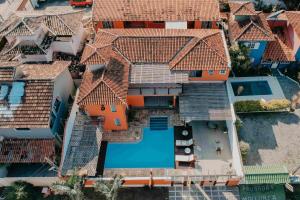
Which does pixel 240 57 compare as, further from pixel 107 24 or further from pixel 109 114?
pixel 107 24

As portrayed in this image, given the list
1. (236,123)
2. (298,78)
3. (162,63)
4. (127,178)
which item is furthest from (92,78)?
(298,78)

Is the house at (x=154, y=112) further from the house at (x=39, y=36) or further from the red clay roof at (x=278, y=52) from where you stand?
the red clay roof at (x=278, y=52)

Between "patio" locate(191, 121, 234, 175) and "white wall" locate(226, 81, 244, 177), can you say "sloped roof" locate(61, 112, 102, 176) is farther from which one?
"white wall" locate(226, 81, 244, 177)

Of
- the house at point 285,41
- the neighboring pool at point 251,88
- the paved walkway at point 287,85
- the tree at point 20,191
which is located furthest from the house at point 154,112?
the paved walkway at point 287,85

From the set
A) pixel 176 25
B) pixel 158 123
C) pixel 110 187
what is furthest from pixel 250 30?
pixel 110 187

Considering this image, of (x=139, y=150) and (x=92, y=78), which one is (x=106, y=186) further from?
(x=92, y=78)

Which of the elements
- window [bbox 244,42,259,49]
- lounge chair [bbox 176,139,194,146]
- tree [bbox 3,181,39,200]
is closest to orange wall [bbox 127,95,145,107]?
lounge chair [bbox 176,139,194,146]
